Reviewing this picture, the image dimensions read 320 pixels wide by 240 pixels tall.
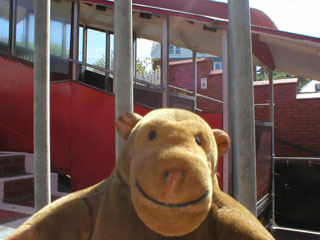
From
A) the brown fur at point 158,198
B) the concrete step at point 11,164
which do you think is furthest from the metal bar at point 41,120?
the concrete step at point 11,164

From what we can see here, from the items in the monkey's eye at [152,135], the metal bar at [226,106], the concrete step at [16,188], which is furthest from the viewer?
the concrete step at [16,188]

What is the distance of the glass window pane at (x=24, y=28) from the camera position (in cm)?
640

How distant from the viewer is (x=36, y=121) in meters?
2.28

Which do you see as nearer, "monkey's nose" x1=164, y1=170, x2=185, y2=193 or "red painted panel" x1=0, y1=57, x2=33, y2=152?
"monkey's nose" x1=164, y1=170, x2=185, y2=193

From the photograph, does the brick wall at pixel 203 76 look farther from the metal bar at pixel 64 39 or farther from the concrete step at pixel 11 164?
the concrete step at pixel 11 164

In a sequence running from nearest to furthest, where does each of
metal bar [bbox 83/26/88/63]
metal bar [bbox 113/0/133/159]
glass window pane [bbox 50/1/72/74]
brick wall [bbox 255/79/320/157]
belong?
metal bar [bbox 113/0/133/159]
glass window pane [bbox 50/1/72/74]
metal bar [bbox 83/26/88/63]
brick wall [bbox 255/79/320/157]

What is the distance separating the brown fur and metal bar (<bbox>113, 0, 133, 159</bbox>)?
1.53 feet

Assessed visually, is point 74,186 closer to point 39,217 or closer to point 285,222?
point 39,217

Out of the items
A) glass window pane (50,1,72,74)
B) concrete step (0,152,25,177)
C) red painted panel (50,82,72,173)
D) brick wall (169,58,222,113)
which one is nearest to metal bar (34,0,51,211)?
red painted panel (50,82,72,173)

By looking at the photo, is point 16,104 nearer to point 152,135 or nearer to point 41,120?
point 41,120

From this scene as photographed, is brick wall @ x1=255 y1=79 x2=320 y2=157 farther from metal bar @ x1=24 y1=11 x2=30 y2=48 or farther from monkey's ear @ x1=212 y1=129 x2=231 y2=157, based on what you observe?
monkey's ear @ x1=212 y1=129 x2=231 y2=157

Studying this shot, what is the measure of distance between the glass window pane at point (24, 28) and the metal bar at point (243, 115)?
18.5ft

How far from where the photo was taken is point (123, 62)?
2092 millimetres

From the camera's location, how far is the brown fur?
45.6 inches
